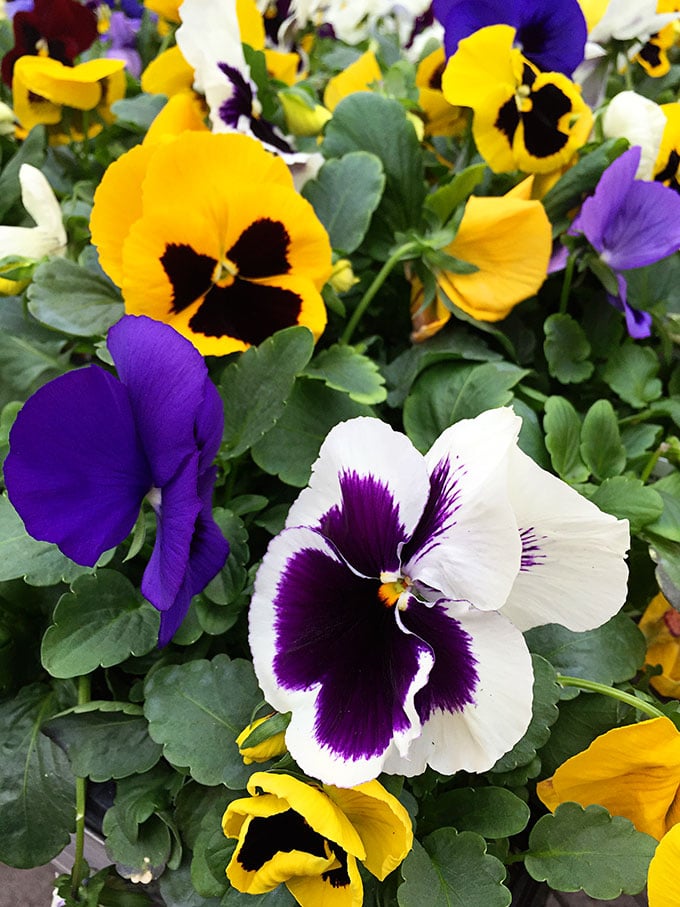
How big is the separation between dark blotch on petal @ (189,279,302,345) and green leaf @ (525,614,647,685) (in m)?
0.25

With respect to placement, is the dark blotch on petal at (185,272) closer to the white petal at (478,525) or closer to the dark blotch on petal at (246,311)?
the dark blotch on petal at (246,311)

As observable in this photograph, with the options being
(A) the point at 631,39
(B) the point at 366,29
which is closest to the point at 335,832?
(A) the point at 631,39

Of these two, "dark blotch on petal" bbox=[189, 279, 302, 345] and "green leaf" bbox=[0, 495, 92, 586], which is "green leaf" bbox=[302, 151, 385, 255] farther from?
"green leaf" bbox=[0, 495, 92, 586]

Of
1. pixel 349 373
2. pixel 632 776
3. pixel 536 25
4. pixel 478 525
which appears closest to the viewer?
pixel 478 525

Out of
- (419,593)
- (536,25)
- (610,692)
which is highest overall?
(536,25)

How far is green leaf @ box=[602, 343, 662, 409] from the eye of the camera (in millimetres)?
613

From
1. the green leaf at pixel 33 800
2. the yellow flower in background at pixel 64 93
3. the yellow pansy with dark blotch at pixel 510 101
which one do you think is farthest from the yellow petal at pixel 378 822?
the yellow flower in background at pixel 64 93

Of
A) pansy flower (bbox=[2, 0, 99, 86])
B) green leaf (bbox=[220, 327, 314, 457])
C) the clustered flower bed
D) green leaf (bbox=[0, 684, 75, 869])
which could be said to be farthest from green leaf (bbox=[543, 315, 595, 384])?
pansy flower (bbox=[2, 0, 99, 86])

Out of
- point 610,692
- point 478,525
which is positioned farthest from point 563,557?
point 610,692

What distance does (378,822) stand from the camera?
35cm

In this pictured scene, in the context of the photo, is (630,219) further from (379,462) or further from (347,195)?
(379,462)

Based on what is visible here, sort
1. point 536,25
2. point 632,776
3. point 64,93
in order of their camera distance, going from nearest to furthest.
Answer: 1. point 632,776
2. point 536,25
3. point 64,93

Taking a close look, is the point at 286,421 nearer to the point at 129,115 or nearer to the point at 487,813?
the point at 487,813

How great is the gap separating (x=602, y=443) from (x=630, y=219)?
0.57 feet
